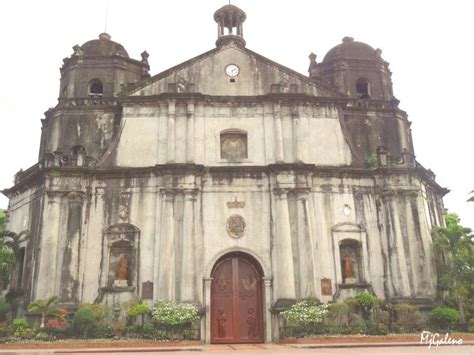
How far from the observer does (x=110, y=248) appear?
18141mm

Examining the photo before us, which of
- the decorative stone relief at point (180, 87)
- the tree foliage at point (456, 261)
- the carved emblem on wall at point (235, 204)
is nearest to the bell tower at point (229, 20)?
the decorative stone relief at point (180, 87)

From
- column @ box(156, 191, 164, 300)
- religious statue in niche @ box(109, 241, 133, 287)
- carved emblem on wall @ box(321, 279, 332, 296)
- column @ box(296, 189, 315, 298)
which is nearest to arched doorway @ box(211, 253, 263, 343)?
column @ box(296, 189, 315, 298)

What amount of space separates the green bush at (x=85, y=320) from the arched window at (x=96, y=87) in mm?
10270

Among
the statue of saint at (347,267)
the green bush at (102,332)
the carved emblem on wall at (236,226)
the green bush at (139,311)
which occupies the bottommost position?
the green bush at (102,332)

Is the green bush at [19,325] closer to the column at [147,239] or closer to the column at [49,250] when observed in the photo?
the column at [49,250]

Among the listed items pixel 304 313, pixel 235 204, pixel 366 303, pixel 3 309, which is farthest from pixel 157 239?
pixel 366 303

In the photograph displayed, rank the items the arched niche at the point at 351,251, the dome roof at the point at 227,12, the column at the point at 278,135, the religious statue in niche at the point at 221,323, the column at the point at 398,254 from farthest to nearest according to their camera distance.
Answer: the dome roof at the point at 227,12 → the column at the point at 278,135 → the arched niche at the point at 351,251 → the column at the point at 398,254 → the religious statue in niche at the point at 221,323

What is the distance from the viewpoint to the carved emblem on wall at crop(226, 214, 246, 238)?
1836 centimetres

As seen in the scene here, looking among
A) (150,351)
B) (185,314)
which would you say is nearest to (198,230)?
(185,314)

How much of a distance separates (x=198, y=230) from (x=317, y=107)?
739cm

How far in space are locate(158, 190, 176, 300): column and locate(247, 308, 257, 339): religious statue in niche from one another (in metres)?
2.90

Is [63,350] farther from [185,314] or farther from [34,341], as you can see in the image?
[185,314]

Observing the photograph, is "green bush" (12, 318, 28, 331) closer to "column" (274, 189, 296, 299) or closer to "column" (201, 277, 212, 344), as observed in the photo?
"column" (201, 277, 212, 344)

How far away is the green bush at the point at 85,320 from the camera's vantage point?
15.8 m
